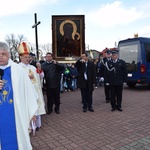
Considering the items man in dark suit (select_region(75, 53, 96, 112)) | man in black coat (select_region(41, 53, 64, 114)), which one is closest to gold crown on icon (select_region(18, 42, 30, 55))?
man in black coat (select_region(41, 53, 64, 114))

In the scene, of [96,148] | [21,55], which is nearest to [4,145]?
[96,148]

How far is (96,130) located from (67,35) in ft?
15.2

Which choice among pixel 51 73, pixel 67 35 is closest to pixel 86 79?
pixel 51 73

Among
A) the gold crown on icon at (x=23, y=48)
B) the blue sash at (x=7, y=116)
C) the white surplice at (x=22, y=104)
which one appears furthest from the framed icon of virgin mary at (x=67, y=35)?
the blue sash at (x=7, y=116)

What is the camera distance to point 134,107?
299 inches

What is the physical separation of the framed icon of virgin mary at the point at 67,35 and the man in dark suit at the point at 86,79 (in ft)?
5.93

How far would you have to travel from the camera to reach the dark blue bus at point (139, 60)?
11.5m

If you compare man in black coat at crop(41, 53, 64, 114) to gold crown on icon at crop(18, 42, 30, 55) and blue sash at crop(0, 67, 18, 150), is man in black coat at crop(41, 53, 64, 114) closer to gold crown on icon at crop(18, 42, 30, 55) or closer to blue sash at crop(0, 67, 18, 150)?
gold crown on icon at crop(18, 42, 30, 55)

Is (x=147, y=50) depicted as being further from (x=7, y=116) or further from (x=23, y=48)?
(x=7, y=116)

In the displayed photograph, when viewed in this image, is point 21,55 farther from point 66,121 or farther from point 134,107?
point 134,107

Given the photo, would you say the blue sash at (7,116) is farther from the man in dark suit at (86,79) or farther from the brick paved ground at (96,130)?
the man in dark suit at (86,79)

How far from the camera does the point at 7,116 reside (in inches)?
105

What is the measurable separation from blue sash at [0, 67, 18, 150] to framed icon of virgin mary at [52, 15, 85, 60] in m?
6.20

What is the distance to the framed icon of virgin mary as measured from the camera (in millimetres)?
8672
